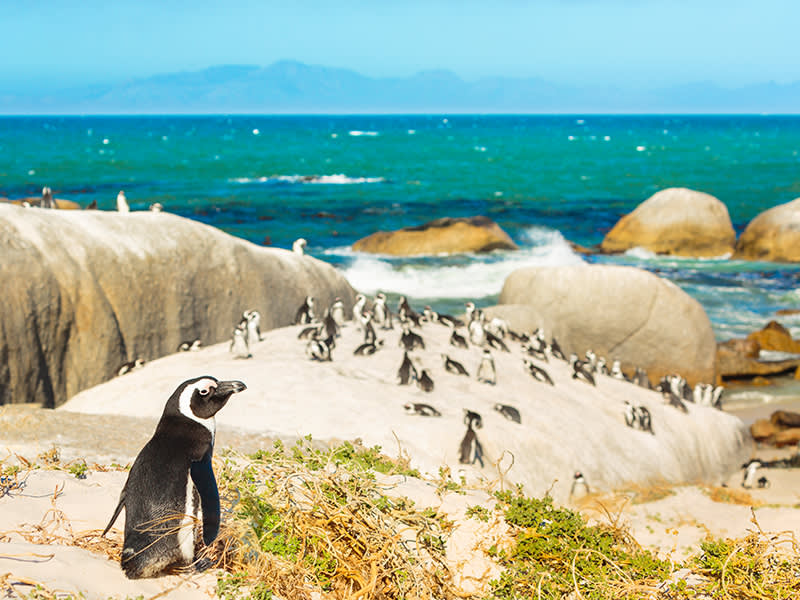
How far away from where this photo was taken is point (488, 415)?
1138cm

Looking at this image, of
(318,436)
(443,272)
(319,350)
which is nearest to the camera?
(318,436)

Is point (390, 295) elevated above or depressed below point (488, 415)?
below

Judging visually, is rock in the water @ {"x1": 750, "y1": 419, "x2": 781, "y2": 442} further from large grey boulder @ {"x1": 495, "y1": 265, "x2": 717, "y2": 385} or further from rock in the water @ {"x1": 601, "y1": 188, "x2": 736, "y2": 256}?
rock in the water @ {"x1": 601, "y1": 188, "x2": 736, "y2": 256}

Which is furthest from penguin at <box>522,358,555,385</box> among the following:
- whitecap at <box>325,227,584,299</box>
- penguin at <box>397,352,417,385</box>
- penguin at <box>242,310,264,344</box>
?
whitecap at <box>325,227,584,299</box>

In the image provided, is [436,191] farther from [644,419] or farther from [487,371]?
[487,371]

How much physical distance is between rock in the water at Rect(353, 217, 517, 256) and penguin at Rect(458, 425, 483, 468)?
Result: 1038 inches

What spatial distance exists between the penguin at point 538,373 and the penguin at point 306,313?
16.4ft

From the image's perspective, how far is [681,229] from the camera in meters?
39.5

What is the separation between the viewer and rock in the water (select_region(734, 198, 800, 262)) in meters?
37.8

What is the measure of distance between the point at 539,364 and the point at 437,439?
6069 millimetres

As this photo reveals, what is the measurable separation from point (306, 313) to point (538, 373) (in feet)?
17.9

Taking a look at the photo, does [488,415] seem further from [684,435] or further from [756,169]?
[756,169]

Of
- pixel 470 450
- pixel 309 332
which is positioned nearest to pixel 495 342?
pixel 309 332

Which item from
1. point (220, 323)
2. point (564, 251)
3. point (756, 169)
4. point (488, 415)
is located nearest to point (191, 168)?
point (564, 251)
